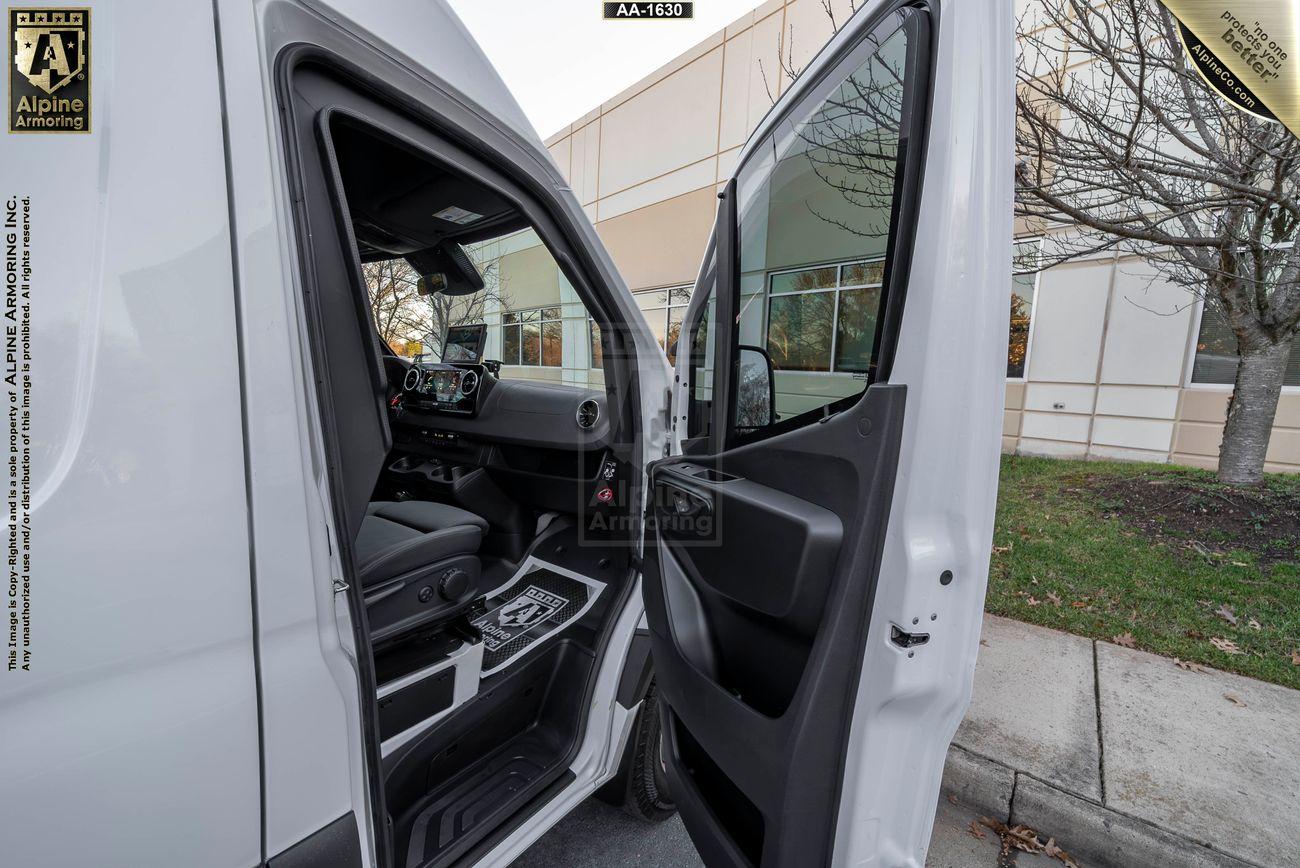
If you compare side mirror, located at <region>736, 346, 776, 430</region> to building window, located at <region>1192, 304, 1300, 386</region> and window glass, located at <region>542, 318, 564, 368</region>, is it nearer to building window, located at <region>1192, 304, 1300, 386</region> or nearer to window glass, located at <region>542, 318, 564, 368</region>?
window glass, located at <region>542, 318, 564, 368</region>

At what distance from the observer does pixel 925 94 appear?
98cm

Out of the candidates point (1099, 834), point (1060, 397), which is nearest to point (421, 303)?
point (1099, 834)

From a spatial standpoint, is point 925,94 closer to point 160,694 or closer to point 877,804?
point 877,804

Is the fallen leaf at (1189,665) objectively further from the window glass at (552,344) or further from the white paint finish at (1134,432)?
the white paint finish at (1134,432)

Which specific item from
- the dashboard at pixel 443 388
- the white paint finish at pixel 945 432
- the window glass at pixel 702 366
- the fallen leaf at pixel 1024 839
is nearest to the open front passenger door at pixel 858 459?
the white paint finish at pixel 945 432

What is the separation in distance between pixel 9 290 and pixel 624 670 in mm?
1754

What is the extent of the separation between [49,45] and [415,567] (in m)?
1.36

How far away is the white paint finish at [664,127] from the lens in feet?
33.2

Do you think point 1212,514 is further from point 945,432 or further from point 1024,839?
point 945,432

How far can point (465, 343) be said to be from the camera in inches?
120

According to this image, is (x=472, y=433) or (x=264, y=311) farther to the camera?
(x=472, y=433)

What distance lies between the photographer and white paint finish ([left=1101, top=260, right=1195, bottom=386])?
6.67m

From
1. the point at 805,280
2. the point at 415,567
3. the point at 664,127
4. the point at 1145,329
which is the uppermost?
the point at 664,127

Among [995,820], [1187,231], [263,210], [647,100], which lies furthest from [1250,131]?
[647,100]
